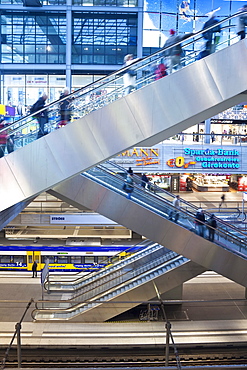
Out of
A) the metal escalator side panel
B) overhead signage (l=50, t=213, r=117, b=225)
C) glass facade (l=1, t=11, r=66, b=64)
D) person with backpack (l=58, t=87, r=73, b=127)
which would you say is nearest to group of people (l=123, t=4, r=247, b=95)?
person with backpack (l=58, t=87, r=73, b=127)

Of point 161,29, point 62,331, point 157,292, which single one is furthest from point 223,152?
point 62,331

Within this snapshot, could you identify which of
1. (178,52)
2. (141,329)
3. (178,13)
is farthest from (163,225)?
(178,13)

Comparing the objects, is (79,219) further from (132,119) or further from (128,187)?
(132,119)

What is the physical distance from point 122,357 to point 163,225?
10.9 ft

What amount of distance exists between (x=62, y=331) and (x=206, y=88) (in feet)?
25.7

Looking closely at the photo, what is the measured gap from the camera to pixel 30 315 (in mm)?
11078

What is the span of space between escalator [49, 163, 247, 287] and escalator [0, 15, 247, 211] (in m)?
3.79

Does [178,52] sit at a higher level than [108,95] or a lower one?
higher

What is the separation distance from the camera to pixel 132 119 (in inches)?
218

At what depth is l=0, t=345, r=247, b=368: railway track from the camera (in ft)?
30.0

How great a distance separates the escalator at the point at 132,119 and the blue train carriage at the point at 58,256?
38.0ft

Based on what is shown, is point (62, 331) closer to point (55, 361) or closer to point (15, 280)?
point (55, 361)

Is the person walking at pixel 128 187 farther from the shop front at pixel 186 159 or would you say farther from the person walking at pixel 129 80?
the shop front at pixel 186 159

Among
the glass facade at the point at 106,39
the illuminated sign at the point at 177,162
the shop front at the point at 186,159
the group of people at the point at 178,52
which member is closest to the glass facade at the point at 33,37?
the glass facade at the point at 106,39
